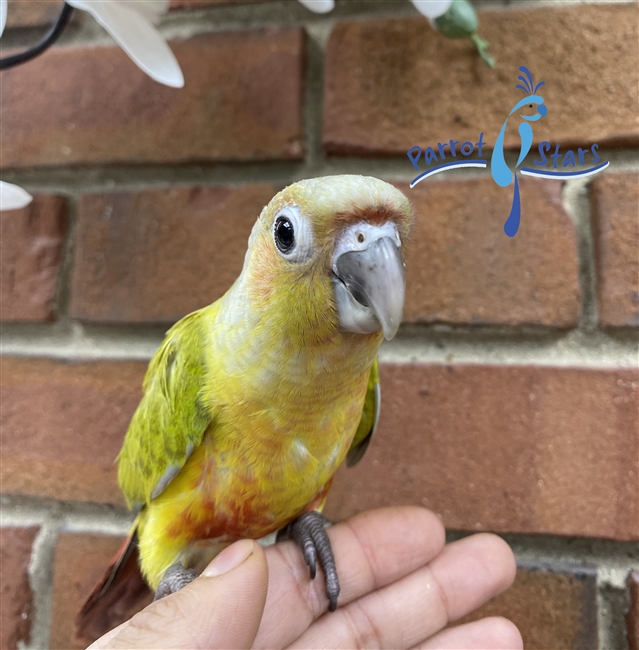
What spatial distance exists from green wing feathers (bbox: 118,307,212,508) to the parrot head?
129mm

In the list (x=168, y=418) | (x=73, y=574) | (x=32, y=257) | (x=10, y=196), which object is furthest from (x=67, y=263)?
(x=73, y=574)

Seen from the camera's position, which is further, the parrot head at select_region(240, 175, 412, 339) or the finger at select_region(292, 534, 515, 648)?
the finger at select_region(292, 534, 515, 648)

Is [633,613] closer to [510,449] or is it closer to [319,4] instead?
[510,449]

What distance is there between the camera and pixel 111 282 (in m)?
0.58

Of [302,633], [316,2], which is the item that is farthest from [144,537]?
[316,2]

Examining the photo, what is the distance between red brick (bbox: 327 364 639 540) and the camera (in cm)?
50

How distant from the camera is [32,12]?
1.88 ft

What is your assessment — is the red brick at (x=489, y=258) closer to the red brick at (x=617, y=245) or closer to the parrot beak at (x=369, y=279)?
the red brick at (x=617, y=245)

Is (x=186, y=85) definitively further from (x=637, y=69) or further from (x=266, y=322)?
(x=637, y=69)

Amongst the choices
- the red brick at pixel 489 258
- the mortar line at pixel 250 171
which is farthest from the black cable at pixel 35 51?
the red brick at pixel 489 258

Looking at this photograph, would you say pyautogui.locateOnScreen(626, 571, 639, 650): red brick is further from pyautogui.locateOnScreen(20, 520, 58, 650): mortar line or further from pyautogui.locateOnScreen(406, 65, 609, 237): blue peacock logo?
pyautogui.locateOnScreen(20, 520, 58, 650): mortar line

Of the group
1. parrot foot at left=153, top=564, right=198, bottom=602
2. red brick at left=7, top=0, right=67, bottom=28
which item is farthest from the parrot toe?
red brick at left=7, top=0, right=67, bottom=28

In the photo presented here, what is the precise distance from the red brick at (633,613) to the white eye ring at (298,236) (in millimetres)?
485

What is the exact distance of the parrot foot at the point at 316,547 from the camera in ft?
1.60
